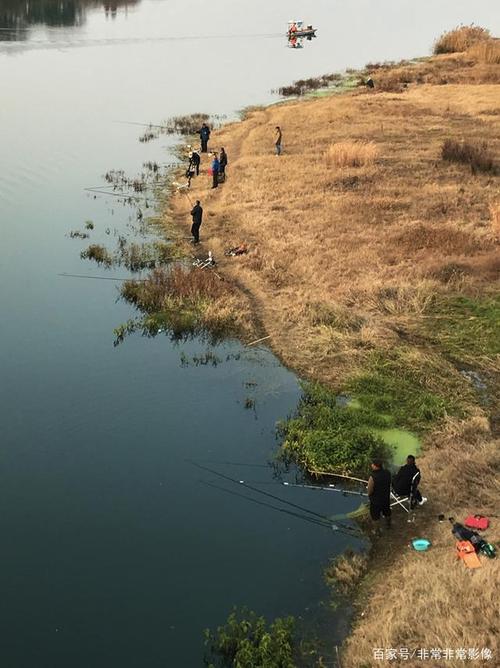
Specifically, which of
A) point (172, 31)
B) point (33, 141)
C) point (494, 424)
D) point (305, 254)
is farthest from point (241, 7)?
point (494, 424)

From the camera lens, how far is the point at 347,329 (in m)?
19.3

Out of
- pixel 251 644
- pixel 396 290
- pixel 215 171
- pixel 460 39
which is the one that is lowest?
pixel 251 644

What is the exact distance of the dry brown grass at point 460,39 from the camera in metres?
70.8

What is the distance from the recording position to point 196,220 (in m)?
26.1

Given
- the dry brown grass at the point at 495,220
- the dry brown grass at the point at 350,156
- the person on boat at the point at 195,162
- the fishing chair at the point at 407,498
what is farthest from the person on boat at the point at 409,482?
the person on boat at the point at 195,162

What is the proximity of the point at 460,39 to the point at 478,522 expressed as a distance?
231ft

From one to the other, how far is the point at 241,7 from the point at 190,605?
122783 millimetres

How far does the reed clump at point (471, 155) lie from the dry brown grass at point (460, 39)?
41.6 m

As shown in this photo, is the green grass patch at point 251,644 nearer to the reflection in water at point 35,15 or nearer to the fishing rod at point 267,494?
the fishing rod at point 267,494

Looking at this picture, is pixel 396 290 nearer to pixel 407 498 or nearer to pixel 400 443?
pixel 400 443

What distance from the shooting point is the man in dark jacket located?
84.9 ft

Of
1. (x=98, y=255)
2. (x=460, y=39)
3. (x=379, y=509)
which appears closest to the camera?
(x=379, y=509)

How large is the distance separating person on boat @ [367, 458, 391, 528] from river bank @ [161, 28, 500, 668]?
1.43 ft

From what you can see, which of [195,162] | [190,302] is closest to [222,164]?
[195,162]
